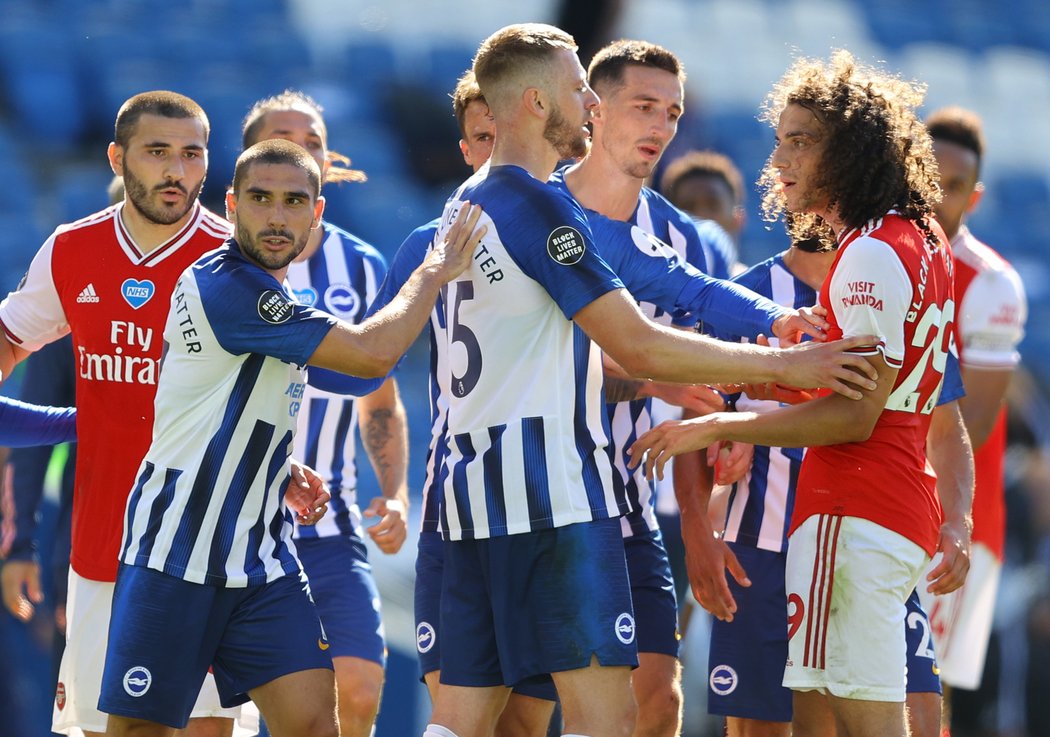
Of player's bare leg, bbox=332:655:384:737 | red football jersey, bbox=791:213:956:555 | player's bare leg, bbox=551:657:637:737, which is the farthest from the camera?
player's bare leg, bbox=332:655:384:737

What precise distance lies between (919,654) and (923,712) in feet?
0.74

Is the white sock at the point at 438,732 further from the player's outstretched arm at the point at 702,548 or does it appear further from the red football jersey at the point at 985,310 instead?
the red football jersey at the point at 985,310

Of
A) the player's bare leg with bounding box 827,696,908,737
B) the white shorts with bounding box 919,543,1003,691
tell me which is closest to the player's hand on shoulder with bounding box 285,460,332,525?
Result: the player's bare leg with bounding box 827,696,908,737

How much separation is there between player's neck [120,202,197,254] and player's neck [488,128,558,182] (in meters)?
1.48

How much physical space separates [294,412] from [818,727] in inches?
88.4

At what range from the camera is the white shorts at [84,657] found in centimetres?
516

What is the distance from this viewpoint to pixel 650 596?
5359 mm

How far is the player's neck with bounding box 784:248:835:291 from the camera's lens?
552cm

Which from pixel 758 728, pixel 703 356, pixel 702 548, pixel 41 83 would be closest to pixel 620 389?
pixel 702 548

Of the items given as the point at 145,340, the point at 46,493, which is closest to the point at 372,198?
the point at 46,493

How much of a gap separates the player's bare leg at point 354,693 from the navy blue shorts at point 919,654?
221cm

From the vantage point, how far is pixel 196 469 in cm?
451

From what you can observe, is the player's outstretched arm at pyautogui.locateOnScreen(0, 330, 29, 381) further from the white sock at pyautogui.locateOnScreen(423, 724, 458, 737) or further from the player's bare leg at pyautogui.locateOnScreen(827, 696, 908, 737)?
the player's bare leg at pyautogui.locateOnScreen(827, 696, 908, 737)

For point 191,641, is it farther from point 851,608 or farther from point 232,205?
point 851,608
